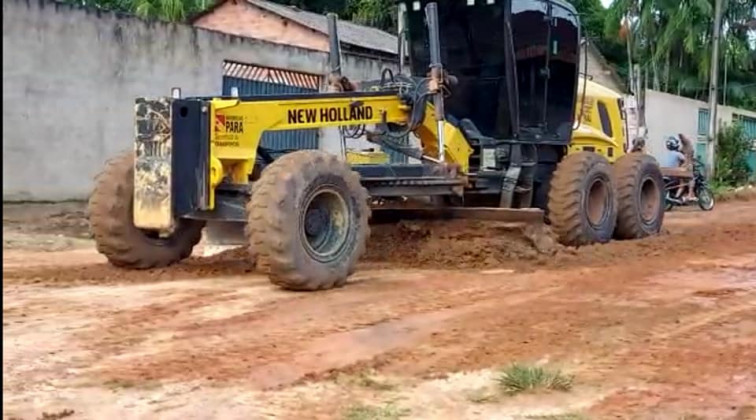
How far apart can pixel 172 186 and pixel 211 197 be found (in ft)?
1.05

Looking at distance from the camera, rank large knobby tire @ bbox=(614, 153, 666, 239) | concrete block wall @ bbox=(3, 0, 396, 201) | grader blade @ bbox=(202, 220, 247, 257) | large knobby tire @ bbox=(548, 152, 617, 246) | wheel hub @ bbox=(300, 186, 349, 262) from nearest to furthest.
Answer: wheel hub @ bbox=(300, 186, 349, 262) < grader blade @ bbox=(202, 220, 247, 257) < large knobby tire @ bbox=(548, 152, 617, 246) < large knobby tire @ bbox=(614, 153, 666, 239) < concrete block wall @ bbox=(3, 0, 396, 201)

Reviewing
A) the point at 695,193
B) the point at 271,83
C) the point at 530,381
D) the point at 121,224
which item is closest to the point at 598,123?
the point at 121,224

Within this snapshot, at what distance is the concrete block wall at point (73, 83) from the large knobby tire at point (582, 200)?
23.9 feet

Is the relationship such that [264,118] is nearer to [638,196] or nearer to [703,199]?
[638,196]

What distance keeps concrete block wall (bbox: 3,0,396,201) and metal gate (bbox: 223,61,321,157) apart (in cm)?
92

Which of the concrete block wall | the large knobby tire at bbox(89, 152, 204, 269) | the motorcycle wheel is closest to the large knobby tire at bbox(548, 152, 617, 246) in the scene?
the large knobby tire at bbox(89, 152, 204, 269)

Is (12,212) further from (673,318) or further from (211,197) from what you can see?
(673,318)

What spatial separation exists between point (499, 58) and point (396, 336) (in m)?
5.51

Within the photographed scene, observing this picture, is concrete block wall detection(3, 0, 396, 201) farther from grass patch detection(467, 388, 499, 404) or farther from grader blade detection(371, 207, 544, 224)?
grass patch detection(467, 388, 499, 404)

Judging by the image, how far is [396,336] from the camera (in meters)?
6.33

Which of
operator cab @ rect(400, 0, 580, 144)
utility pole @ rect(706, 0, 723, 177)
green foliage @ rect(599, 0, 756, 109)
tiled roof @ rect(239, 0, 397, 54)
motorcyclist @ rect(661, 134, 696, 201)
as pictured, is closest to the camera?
operator cab @ rect(400, 0, 580, 144)

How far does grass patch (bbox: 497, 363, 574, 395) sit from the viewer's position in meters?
5.00

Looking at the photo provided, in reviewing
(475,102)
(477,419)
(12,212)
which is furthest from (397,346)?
(12,212)

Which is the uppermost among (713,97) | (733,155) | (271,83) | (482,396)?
(713,97)
